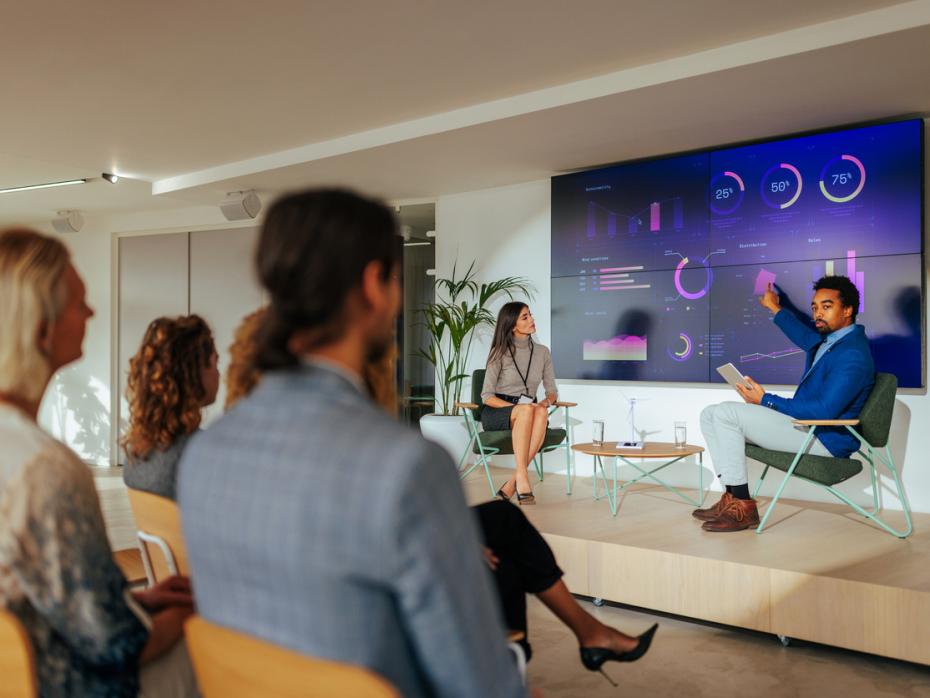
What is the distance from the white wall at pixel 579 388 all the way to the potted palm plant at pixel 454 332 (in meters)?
0.13

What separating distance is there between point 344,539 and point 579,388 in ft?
18.4

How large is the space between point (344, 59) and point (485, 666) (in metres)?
4.08

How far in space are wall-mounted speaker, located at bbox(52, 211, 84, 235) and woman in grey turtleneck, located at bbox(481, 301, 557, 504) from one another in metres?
6.12

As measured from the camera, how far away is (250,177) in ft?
23.0

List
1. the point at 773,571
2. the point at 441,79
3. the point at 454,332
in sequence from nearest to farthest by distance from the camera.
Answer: the point at 773,571 < the point at 441,79 < the point at 454,332

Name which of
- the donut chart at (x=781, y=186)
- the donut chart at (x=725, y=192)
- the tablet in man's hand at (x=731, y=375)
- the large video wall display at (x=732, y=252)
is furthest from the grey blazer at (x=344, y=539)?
the donut chart at (x=725, y=192)

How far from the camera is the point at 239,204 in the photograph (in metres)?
7.62

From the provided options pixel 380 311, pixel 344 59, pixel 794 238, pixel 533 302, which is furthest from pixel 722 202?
pixel 380 311

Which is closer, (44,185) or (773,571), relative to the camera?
(773,571)

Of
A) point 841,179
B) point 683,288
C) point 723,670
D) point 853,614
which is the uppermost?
point 841,179

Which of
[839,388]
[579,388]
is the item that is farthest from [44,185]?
[839,388]

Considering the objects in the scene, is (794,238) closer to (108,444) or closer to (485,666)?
(485,666)

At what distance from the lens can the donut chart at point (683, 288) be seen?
5676mm

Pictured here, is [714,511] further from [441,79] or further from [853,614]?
[441,79]
